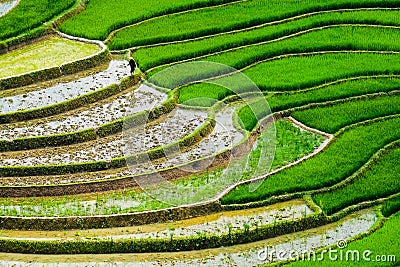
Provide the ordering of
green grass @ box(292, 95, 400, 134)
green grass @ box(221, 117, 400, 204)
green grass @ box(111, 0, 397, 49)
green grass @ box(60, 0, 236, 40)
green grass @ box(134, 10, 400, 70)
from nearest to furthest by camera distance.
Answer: green grass @ box(221, 117, 400, 204) < green grass @ box(292, 95, 400, 134) < green grass @ box(134, 10, 400, 70) < green grass @ box(111, 0, 397, 49) < green grass @ box(60, 0, 236, 40)

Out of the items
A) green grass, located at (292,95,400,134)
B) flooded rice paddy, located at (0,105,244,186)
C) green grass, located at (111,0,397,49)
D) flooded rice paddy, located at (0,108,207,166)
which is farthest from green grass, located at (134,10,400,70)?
green grass, located at (292,95,400,134)

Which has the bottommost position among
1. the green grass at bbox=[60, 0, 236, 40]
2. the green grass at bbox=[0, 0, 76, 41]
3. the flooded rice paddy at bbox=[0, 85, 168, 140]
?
the flooded rice paddy at bbox=[0, 85, 168, 140]

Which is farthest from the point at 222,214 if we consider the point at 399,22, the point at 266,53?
the point at 399,22

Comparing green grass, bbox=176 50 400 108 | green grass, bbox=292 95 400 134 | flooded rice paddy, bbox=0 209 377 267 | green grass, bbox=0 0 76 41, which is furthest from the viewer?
green grass, bbox=0 0 76 41

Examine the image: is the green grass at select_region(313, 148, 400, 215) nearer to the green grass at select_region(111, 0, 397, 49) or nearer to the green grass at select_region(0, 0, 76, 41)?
the green grass at select_region(111, 0, 397, 49)

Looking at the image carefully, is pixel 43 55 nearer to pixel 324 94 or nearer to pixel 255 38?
pixel 255 38

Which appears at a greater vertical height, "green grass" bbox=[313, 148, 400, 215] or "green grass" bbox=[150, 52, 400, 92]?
"green grass" bbox=[150, 52, 400, 92]

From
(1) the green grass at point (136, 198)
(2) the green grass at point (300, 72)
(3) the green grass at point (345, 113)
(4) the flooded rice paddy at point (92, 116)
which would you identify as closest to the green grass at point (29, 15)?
(4) the flooded rice paddy at point (92, 116)

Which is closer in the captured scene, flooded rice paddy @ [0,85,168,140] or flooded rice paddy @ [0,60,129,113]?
flooded rice paddy @ [0,85,168,140]
